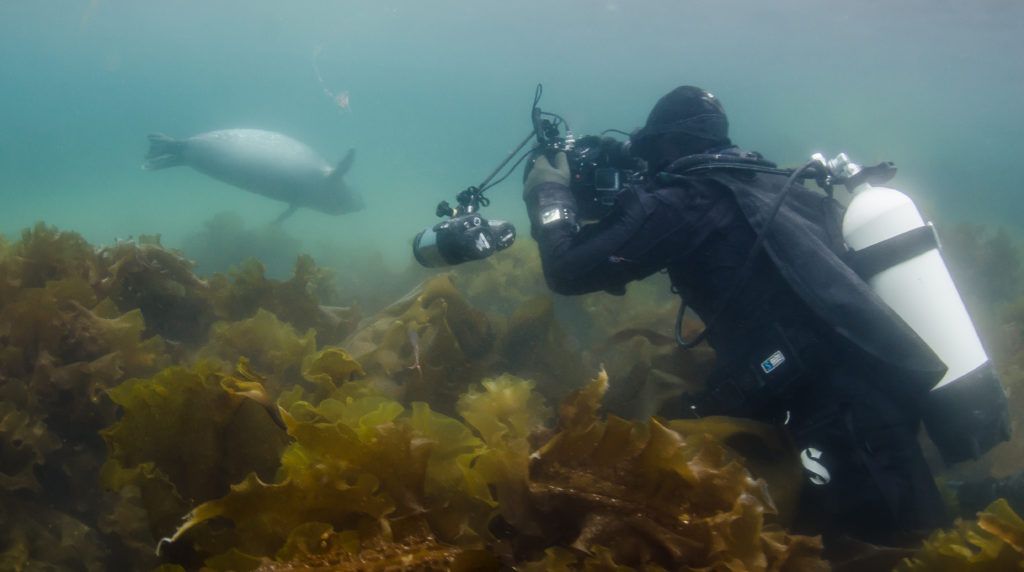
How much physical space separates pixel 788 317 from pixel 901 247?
1.83 ft

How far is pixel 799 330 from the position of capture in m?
2.25

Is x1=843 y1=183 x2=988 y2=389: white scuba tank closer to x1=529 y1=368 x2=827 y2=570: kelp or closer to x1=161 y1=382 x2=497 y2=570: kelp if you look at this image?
x1=529 y1=368 x2=827 y2=570: kelp

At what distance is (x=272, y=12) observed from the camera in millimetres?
61062

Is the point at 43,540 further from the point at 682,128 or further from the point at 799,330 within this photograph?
the point at 682,128

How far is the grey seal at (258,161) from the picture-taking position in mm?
12641

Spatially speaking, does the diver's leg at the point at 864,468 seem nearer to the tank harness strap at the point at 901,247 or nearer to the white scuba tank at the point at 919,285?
the white scuba tank at the point at 919,285

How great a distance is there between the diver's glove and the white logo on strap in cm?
144

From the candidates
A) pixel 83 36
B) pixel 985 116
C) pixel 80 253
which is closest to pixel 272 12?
pixel 83 36

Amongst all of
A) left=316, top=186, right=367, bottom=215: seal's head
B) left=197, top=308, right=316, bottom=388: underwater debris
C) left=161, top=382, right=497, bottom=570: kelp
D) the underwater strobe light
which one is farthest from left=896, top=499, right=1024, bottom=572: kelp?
left=316, top=186, right=367, bottom=215: seal's head

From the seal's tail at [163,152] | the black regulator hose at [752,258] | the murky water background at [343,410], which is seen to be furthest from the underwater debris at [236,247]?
the black regulator hose at [752,258]

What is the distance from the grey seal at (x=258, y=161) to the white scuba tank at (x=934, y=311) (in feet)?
39.6

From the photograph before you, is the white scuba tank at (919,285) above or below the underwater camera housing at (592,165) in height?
below

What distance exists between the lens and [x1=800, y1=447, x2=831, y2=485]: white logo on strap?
2.12 meters

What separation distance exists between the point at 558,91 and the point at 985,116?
65664 mm
